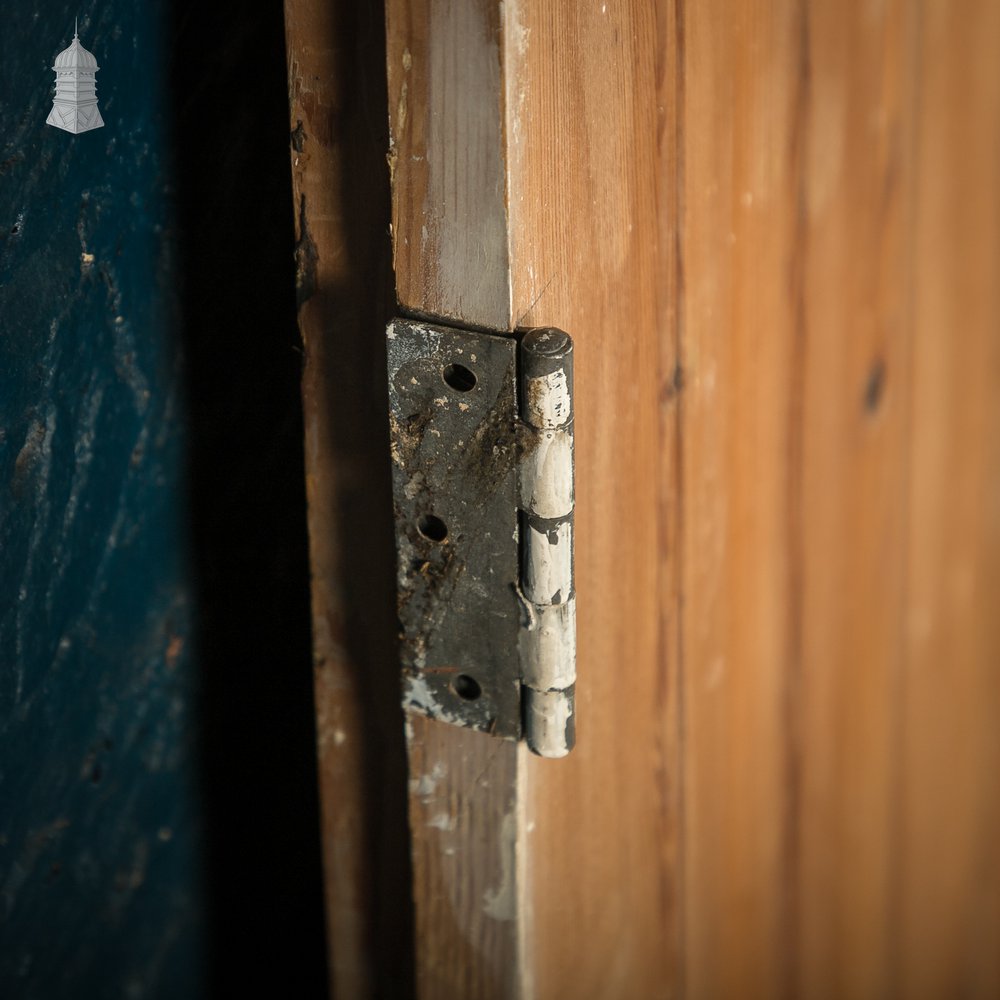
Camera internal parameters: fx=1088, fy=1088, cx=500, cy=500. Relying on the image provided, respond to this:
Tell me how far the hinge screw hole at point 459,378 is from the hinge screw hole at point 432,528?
6 cm

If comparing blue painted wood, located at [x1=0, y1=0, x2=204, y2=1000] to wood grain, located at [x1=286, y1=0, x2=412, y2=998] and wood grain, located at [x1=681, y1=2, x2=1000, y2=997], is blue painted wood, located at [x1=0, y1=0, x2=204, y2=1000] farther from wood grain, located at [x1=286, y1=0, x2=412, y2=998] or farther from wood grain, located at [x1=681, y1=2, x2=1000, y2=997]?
wood grain, located at [x1=681, y1=2, x2=1000, y2=997]

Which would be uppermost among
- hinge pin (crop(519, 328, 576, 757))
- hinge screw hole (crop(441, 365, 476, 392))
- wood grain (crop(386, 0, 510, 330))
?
wood grain (crop(386, 0, 510, 330))

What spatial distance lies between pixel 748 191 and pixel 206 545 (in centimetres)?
35

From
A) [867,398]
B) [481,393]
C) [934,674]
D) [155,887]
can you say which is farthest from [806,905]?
[481,393]

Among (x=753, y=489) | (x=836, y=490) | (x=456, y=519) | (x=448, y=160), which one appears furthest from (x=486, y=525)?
(x=836, y=490)

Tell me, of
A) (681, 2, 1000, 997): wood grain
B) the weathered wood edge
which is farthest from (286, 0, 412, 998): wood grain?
(681, 2, 1000, 997): wood grain

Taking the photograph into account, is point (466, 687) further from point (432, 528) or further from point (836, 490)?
point (836, 490)

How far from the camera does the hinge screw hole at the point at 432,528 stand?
1.47 feet

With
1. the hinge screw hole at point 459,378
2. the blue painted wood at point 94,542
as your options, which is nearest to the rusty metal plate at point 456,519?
the hinge screw hole at point 459,378

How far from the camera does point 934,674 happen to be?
3.08 ft

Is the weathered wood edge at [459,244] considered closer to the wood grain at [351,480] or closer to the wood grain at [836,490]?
the wood grain at [351,480]

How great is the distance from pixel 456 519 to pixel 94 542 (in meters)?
0.21

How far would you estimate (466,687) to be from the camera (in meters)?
0.47

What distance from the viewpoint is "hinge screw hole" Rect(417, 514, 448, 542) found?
45 centimetres
